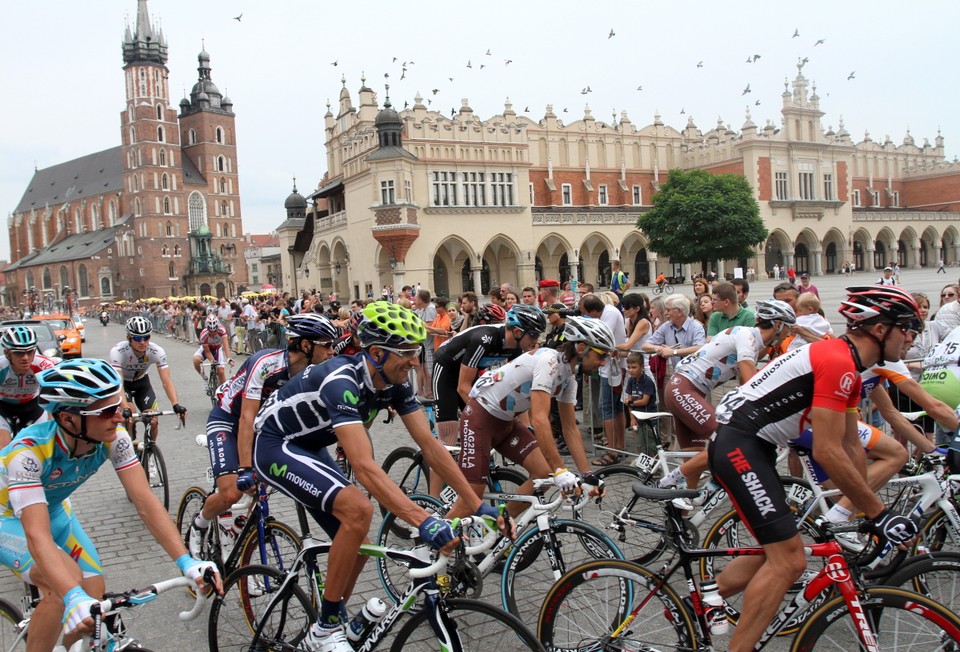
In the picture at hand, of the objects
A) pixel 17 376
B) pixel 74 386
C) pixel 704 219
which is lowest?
pixel 17 376

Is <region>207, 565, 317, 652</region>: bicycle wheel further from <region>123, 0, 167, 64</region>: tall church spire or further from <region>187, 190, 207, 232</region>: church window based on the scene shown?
<region>123, 0, 167, 64</region>: tall church spire

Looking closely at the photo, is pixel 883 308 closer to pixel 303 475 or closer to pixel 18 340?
pixel 303 475

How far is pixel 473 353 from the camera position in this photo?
20.8 feet

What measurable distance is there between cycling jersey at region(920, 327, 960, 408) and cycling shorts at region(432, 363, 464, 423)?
12.4 feet

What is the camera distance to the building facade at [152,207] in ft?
324

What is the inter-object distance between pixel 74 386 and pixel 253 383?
76.4 inches

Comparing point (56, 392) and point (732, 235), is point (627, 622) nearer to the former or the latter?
point (56, 392)

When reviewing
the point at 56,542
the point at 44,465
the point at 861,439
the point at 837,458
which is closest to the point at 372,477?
the point at 44,465

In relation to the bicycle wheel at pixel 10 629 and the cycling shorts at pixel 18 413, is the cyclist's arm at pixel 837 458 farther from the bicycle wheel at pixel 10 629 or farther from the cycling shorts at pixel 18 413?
the cycling shorts at pixel 18 413

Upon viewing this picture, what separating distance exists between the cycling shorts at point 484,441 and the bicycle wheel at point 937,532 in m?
2.41

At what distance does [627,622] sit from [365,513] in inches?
51.9

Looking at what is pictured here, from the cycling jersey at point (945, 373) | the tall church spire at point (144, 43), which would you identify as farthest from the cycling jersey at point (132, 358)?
the tall church spire at point (144, 43)

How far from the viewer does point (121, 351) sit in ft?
25.9

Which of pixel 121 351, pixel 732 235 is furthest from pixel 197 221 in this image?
pixel 121 351
